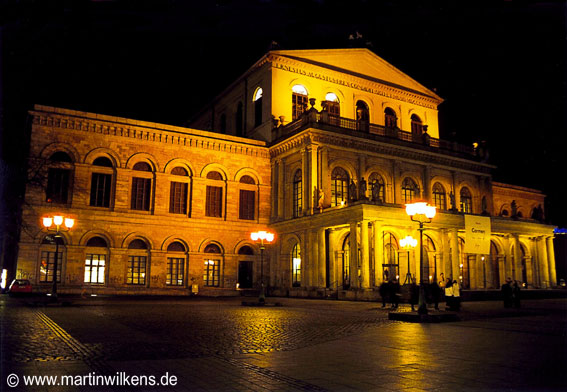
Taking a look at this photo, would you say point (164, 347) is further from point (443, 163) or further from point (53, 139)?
point (443, 163)

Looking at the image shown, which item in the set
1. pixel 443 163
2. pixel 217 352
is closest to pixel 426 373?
pixel 217 352

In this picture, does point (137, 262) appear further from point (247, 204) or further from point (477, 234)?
point (477, 234)

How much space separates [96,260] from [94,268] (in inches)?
19.4

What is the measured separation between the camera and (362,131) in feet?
111

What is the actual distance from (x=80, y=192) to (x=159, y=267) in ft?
21.8

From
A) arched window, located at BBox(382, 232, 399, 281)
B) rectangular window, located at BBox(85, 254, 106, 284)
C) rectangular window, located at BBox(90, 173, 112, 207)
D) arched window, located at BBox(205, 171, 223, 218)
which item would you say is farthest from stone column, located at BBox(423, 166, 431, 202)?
rectangular window, located at BBox(85, 254, 106, 284)

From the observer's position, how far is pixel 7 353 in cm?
774

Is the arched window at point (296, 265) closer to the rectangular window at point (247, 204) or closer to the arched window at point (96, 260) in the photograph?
the rectangular window at point (247, 204)

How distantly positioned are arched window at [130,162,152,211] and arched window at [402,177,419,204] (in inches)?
706

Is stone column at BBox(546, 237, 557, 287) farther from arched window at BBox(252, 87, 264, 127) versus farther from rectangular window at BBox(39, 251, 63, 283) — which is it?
rectangular window at BBox(39, 251, 63, 283)

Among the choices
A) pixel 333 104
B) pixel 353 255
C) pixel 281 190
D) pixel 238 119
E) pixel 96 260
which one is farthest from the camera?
pixel 238 119

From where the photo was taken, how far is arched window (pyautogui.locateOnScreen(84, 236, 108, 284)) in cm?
2958

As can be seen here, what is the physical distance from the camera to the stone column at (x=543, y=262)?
35219mm
